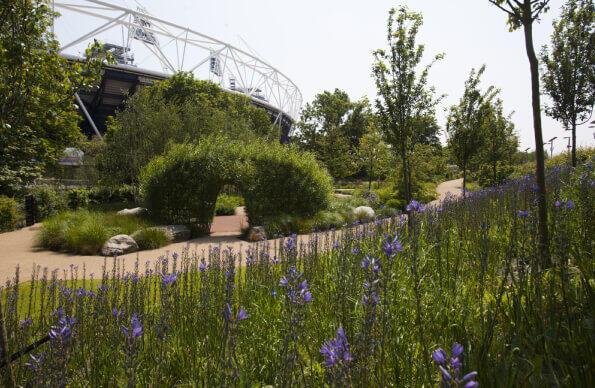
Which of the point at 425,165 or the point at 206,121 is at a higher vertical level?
the point at 206,121

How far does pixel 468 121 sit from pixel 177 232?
10.4 m

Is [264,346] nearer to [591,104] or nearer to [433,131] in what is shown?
[591,104]

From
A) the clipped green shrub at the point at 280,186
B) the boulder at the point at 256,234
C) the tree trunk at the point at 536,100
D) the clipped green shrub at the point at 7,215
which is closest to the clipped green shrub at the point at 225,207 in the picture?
the clipped green shrub at the point at 280,186

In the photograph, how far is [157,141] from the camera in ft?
67.8

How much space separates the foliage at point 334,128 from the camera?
3225cm

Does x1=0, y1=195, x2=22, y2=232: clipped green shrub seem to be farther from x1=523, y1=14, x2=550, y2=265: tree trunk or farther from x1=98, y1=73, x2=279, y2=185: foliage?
x1=523, y1=14, x2=550, y2=265: tree trunk

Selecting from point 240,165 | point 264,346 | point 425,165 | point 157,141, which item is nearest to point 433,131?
point 425,165

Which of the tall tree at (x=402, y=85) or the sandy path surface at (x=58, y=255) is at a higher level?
the tall tree at (x=402, y=85)

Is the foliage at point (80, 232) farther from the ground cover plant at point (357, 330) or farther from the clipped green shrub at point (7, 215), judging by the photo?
the ground cover plant at point (357, 330)

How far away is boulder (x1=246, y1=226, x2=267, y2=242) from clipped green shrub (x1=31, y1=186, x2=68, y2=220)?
12.2 m

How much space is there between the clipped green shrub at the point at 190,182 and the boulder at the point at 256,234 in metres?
2.48

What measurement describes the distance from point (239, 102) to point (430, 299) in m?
40.9

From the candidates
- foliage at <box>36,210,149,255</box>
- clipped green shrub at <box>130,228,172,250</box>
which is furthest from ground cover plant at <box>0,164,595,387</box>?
foliage at <box>36,210,149,255</box>

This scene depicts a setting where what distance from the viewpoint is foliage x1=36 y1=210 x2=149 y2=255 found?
386 inches
